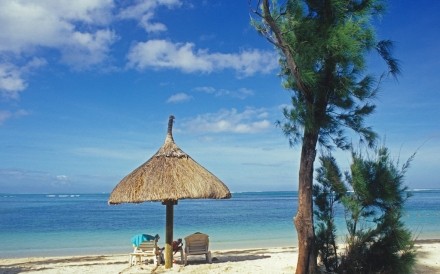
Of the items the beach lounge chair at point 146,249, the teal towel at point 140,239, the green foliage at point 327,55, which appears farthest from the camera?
the teal towel at point 140,239

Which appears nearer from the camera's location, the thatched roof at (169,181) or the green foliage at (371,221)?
the green foliage at (371,221)

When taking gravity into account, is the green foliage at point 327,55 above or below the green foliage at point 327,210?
above

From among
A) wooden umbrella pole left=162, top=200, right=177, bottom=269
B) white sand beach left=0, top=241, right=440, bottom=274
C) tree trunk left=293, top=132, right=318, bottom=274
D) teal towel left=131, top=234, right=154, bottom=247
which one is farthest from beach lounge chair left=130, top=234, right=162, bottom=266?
tree trunk left=293, top=132, right=318, bottom=274

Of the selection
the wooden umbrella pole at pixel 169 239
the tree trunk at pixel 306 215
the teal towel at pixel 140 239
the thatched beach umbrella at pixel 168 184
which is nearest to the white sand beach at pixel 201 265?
the wooden umbrella pole at pixel 169 239

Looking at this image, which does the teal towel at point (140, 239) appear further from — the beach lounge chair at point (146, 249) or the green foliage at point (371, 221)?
the green foliage at point (371, 221)

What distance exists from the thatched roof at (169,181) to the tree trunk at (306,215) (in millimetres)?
2069

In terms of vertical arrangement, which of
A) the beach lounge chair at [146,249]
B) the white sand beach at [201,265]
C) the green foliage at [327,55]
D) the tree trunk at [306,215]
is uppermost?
the green foliage at [327,55]

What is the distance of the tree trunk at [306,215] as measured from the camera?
645cm

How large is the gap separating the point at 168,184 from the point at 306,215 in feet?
9.21

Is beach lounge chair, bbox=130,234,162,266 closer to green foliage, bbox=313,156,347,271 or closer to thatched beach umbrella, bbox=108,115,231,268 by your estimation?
thatched beach umbrella, bbox=108,115,231,268

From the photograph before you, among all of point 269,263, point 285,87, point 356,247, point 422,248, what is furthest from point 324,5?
point 422,248

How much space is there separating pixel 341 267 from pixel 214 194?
2.66 metres

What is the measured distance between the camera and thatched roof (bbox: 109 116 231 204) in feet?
26.0

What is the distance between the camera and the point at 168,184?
803 cm
